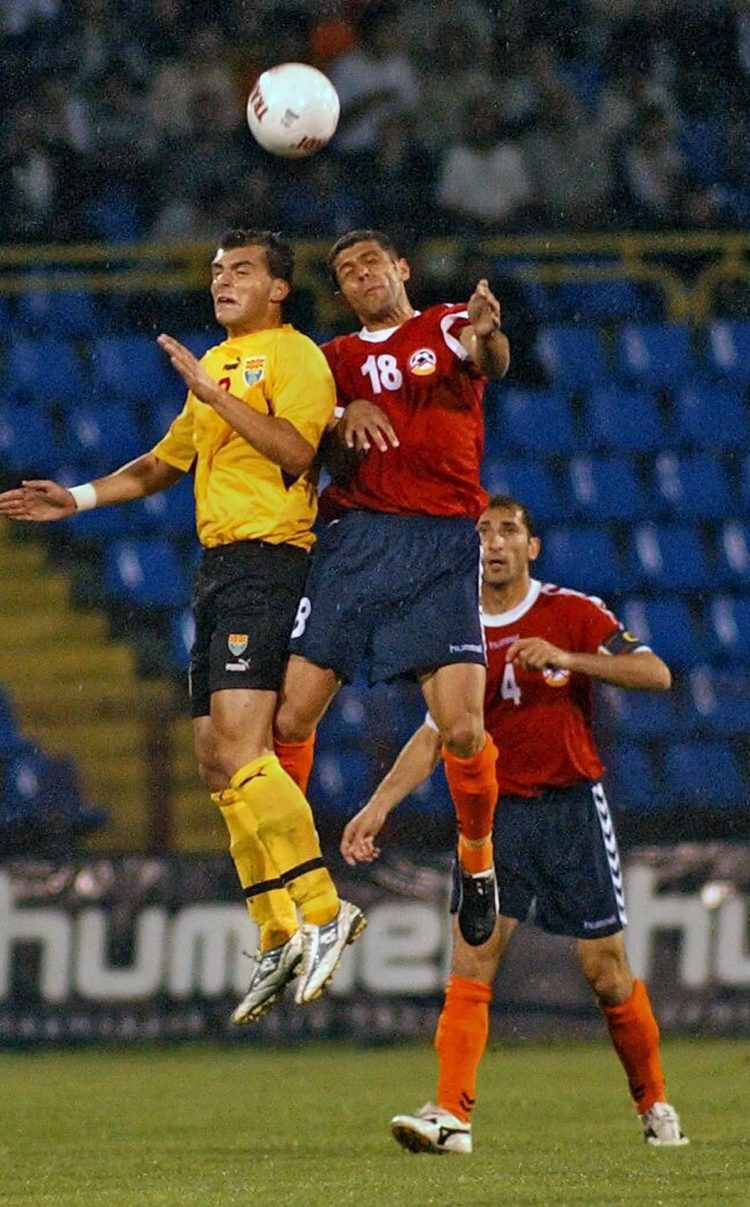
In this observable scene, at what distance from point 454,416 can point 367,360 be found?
31 centimetres

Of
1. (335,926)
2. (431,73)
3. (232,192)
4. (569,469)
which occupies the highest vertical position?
(431,73)

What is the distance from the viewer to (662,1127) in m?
6.74

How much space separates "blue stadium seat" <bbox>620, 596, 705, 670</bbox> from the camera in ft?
42.2

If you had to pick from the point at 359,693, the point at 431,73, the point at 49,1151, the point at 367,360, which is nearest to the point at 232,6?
the point at 431,73

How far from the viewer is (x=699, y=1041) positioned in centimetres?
1043

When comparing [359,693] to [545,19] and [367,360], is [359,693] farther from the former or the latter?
[545,19]

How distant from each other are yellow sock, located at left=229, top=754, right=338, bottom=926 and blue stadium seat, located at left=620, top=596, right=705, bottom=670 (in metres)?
6.60

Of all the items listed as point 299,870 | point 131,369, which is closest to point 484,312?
point 299,870

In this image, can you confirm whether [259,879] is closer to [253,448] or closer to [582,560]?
[253,448]

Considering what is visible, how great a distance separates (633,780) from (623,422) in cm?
411

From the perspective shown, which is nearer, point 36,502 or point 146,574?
point 36,502

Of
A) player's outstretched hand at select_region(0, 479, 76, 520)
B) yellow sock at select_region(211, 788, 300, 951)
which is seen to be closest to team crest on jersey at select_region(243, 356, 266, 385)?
player's outstretched hand at select_region(0, 479, 76, 520)

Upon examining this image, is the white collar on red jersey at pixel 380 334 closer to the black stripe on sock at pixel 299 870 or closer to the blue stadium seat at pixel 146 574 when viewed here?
the black stripe on sock at pixel 299 870

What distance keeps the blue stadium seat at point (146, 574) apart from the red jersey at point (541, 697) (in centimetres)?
587
